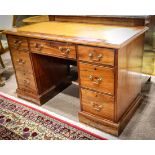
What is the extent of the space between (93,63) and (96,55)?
7 centimetres

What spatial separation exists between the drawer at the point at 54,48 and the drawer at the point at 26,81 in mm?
330

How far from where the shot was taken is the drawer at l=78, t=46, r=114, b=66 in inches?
53.2

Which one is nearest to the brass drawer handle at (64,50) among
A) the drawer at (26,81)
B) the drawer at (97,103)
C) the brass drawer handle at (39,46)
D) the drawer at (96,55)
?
the drawer at (96,55)

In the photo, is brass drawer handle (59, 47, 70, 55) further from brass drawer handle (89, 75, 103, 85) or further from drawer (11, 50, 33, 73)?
drawer (11, 50, 33, 73)

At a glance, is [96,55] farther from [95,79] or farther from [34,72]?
[34,72]

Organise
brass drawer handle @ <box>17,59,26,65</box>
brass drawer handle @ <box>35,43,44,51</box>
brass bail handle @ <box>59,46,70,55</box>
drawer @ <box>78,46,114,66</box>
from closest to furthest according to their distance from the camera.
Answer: drawer @ <box>78,46,114,66</box> → brass bail handle @ <box>59,46,70,55</box> → brass drawer handle @ <box>35,43,44,51</box> → brass drawer handle @ <box>17,59,26,65</box>

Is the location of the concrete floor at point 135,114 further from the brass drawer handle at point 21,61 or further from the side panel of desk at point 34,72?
the brass drawer handle at point 21,61

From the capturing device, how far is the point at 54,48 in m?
1.65

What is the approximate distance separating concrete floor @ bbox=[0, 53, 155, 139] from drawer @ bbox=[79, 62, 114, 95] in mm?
400

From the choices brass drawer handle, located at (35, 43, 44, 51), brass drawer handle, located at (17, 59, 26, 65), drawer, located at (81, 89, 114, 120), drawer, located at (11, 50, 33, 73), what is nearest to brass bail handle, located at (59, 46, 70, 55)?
brass drawer handle, located at (35, 43, 44, 51)
